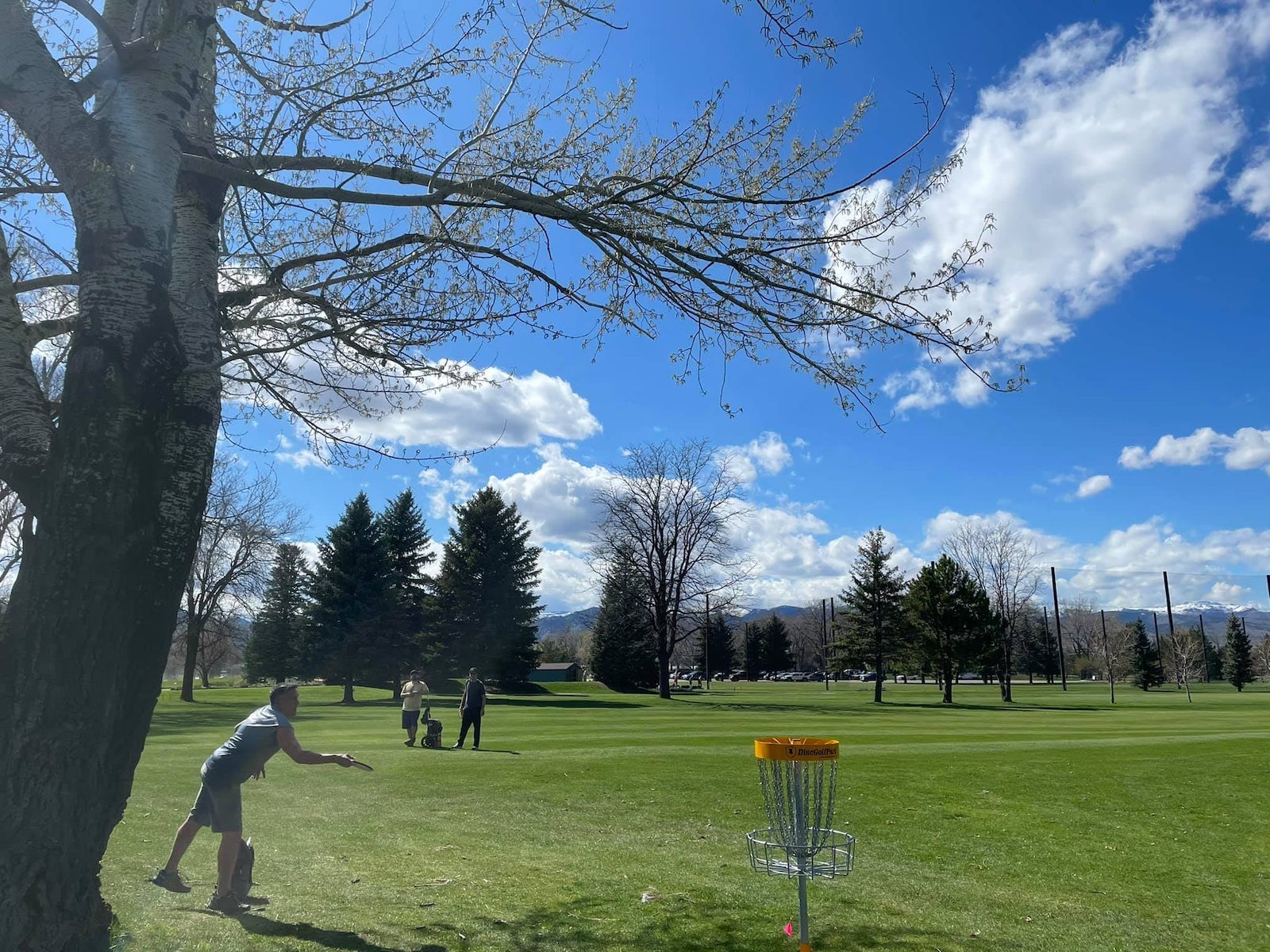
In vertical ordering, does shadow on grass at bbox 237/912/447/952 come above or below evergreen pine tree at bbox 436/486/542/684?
below

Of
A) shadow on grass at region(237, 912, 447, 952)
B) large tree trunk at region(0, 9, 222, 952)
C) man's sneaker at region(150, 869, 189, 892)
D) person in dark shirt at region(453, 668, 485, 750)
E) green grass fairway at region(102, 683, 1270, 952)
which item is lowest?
green grass fairway at region(102, 683, 1270, 952)

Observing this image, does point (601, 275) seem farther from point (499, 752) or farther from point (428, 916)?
point (499, 752)

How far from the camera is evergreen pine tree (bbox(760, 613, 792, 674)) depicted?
4301 inches

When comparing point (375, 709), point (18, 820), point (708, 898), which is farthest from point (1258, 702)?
point (18, 820)

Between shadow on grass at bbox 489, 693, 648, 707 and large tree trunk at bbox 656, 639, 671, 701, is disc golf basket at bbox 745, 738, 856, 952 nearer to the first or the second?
shadow on grass at bbox 489, 693, 648, 707

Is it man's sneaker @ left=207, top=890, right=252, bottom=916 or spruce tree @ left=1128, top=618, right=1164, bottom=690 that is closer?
man's sneaker @ left=207, top=890, right=252, bottom=916

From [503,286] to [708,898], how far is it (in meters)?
5.31

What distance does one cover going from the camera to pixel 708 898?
6.98 metres

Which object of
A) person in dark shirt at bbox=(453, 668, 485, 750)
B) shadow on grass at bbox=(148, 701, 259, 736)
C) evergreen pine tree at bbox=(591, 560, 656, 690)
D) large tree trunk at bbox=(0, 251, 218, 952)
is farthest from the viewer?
evergreen pine tree at bbox=(591, 560, 656, 690)

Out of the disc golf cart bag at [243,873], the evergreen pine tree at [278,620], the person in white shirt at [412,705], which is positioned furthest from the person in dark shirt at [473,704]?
the evergreen pine tree at [278,620]

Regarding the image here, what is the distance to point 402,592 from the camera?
179 ft

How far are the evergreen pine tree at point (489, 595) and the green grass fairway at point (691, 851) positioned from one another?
34.8 m

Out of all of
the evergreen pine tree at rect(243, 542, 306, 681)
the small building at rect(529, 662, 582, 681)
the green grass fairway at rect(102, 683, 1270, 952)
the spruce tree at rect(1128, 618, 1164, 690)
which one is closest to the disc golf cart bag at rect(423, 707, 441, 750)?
the green grass fairway at rect(102, 683, 1270, 952)

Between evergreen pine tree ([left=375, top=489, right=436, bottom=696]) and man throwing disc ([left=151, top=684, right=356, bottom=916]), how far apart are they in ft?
152
